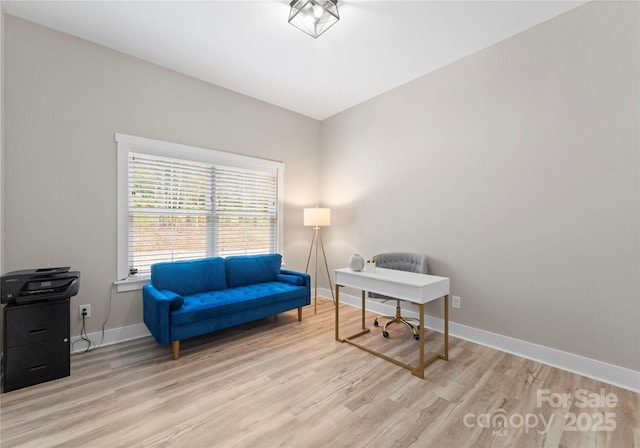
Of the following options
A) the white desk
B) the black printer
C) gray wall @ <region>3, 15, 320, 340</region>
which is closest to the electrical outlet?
gray wall @ <region>3, 15, 320, 340</region>

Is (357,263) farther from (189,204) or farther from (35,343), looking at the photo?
(35,343)

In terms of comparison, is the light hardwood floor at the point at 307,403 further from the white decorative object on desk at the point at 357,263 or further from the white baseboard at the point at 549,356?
the white decorative object on desk at the point at 357,263

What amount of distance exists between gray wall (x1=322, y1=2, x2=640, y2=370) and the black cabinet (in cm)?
353

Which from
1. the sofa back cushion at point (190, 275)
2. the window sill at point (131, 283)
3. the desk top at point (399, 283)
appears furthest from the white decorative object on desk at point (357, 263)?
the window sill at point (131, 283)

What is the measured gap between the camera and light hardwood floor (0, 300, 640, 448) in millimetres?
1646

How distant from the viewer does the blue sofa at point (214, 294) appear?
8.47ft

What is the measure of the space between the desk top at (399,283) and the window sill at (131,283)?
219cm

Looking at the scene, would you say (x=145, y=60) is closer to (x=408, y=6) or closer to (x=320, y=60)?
(x=320, y=60)

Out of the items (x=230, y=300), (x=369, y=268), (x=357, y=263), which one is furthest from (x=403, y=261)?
(x=230, y=300)

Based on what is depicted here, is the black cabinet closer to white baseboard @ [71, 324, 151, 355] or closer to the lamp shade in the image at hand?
white baseboard @ [71, 324, 151, 355]

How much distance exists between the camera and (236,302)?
295cm

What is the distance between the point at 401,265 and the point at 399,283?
114cm

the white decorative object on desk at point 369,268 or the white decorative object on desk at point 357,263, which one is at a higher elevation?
the white decorative object on desk at point 357,263

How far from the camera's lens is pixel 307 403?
6.44ft
